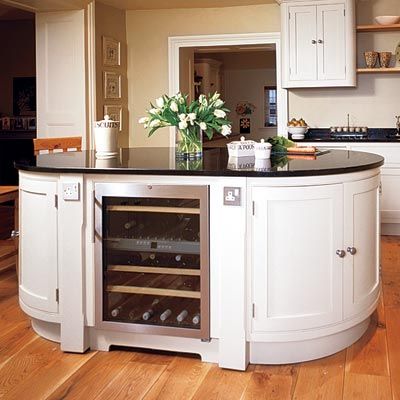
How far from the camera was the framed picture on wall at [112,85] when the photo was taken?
618cm

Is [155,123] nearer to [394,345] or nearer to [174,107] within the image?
[174,107]

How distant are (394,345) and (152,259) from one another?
1252 millimetres

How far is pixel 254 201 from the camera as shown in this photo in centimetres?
260

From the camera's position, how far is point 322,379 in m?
2.56

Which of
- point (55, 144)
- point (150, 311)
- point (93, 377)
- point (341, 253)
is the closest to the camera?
point (93, 377)

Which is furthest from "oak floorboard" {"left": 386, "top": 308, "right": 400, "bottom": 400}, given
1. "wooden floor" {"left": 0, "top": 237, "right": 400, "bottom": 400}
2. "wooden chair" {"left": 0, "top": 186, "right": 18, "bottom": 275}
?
"wooden chair" {"left": 0, "top": 186, "right": 18, "bottom": 275}

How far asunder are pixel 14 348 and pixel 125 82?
424 cm

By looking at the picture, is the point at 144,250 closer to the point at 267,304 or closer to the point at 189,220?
the point at 189,220

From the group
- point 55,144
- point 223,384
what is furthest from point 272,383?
point 55,144

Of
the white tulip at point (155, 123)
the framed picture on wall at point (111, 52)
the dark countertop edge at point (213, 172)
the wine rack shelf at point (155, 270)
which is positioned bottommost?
the wine rack shelf at point (155, 270)

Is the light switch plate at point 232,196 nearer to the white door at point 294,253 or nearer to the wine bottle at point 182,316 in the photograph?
the white door at point 294,253

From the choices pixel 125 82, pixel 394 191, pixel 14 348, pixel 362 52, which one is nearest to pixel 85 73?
pixel 125 82

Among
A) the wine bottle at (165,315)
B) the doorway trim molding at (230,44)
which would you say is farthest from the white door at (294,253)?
the doorway trim molding at (230,44)

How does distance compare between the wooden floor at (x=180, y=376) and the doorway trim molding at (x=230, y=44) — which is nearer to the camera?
the wooden floor at (x=180, y=376)
